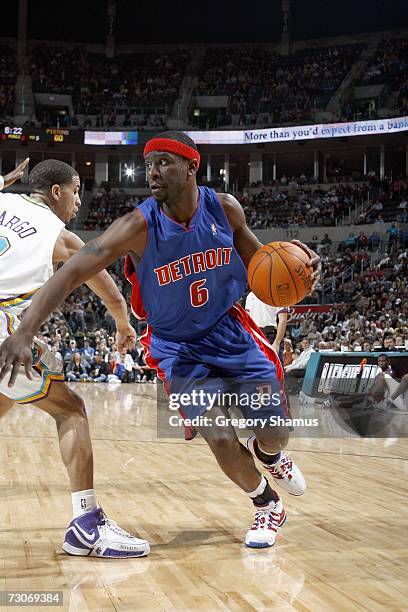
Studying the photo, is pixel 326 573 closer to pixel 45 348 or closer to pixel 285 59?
pixel 45 348

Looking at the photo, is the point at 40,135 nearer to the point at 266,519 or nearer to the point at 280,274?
the point at 280,274

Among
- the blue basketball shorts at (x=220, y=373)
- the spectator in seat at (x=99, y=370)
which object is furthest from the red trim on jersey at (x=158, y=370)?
the spectator in seat at (x=99, y=370)

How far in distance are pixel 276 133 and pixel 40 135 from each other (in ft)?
32.0

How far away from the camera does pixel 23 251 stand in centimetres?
295

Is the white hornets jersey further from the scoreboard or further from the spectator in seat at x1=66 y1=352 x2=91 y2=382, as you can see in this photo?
the scoreboard

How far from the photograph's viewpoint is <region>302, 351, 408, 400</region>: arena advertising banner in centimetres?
852

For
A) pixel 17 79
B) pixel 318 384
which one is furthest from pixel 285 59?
pixel 318 384

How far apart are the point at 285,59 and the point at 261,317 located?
2714cm

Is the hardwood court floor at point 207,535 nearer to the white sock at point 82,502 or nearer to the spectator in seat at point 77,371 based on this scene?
the white sock at point 82,502

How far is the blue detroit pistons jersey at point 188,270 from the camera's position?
2910 mm

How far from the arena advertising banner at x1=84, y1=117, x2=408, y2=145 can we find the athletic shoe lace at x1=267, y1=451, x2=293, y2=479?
79.2 ft

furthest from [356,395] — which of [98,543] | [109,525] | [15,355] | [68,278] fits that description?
[15,355]

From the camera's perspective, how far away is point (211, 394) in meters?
2.97

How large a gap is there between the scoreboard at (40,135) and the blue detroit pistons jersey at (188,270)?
26.2m
